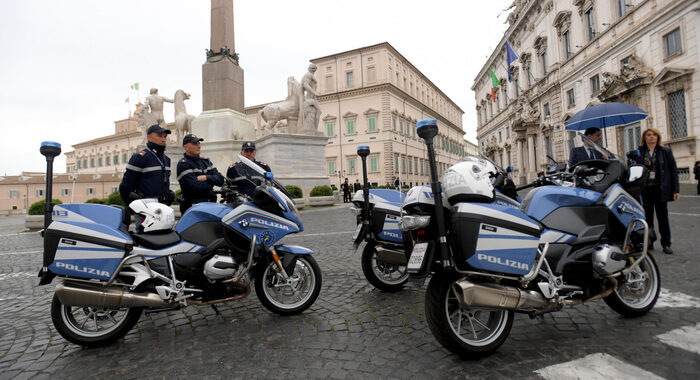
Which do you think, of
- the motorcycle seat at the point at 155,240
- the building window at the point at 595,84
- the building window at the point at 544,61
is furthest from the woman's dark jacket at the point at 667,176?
the building window at the point at 544,61

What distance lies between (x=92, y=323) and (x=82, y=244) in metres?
0.78

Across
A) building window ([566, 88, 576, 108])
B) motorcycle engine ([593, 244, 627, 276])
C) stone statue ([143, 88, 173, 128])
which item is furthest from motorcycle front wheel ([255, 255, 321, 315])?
building window ([566, 88, 576, 108])

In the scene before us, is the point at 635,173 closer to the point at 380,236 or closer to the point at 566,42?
the point at 380,236

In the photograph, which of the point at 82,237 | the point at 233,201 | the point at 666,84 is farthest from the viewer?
the point at 666,84

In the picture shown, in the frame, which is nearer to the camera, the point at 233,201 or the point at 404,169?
the point at 233,201

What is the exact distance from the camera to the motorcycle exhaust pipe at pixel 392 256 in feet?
13.3

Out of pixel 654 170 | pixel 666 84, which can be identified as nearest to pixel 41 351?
pixel 654 170

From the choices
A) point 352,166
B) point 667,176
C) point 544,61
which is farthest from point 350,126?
point 667,176

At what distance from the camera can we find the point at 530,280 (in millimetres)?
2531

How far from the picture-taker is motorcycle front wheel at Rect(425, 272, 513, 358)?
2408 mm

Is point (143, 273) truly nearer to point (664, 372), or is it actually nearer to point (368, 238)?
point (368, 238)

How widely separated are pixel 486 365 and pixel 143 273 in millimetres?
2622

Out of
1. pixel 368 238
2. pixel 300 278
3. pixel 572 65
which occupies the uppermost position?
pixel 572 65

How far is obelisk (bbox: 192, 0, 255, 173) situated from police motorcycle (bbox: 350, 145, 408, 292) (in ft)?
47.6
